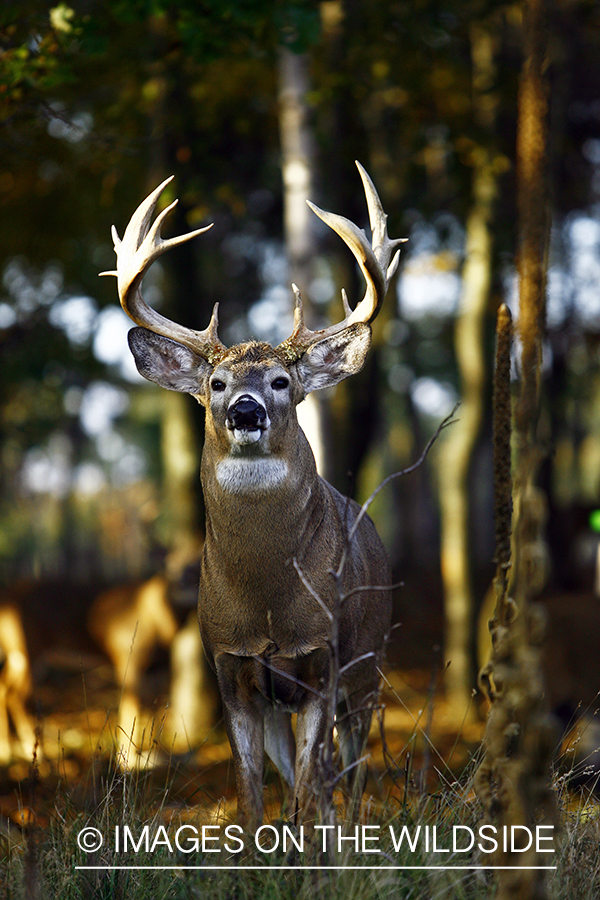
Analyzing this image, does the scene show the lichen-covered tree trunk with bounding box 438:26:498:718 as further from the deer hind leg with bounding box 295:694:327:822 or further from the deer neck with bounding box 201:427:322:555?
the deer hind leg with bounding box 295:694:327:822

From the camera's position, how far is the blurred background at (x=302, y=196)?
23.3 feet

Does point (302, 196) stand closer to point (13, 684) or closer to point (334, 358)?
point (334, 358)

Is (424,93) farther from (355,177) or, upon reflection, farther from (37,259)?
(37,259)

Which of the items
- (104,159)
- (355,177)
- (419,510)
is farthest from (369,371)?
(419,510)

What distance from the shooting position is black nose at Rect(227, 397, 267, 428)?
3.85 meters

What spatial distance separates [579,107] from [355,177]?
369cm

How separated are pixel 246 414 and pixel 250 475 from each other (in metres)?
0.29

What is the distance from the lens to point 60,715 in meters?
11.5

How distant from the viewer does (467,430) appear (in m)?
10.2

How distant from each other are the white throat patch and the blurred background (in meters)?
0.35

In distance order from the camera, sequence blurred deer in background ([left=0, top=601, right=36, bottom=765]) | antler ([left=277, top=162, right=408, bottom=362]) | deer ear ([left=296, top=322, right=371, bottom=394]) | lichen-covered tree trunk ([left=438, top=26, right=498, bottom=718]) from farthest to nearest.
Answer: lichen-covered tree trunk ([left=438, top=26, right=498, bottom=718]) < blurred deer in background ([left=0, top=601, right=36, bottom=765]) < deer ear ([left=296, top=322, right=371, bottom=394]) < antler ([left=277, top=162, right=408, bottom=362])

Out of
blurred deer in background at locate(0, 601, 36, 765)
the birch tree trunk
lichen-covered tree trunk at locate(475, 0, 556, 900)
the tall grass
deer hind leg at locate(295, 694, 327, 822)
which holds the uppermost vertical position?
the birch tree trunk

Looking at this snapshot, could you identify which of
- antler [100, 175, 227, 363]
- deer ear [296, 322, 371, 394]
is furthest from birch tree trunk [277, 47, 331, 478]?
antler [100, 175, 227, 363]

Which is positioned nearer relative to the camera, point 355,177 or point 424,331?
point 355,177
